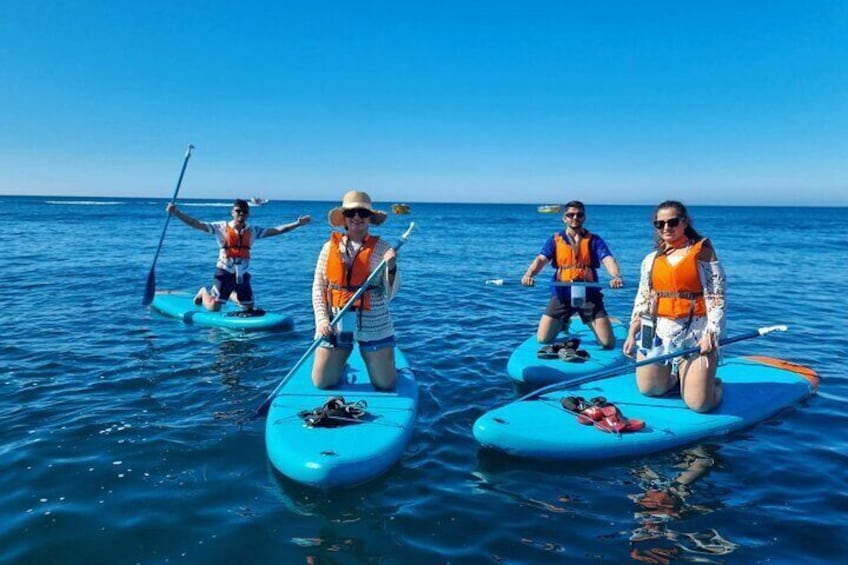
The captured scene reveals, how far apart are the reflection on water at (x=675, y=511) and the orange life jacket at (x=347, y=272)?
3.29m

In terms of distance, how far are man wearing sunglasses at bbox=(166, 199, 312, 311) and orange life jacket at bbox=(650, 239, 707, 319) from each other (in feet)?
20.4

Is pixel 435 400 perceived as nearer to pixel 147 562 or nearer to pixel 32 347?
pixel 147 562

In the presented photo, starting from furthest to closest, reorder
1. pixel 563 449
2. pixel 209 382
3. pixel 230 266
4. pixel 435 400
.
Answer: pixel 230 266 < pixel 209 382 < pixel 435 400 < pixel 563 449

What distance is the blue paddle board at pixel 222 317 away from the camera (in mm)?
9905

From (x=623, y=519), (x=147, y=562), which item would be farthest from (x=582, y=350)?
(x=147, y=562)

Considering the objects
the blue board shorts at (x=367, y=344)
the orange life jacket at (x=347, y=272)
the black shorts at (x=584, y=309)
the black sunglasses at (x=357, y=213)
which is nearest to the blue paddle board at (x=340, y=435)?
the blue board shorts at (x=367, y=344)

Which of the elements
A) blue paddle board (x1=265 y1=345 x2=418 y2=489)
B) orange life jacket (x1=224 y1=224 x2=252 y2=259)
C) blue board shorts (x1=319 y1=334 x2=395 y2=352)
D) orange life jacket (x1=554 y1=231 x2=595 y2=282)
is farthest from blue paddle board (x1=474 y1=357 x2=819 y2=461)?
orange life jacket (x1=224 y1=224 x2=252 y2=259)

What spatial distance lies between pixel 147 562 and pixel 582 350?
5.81 metres

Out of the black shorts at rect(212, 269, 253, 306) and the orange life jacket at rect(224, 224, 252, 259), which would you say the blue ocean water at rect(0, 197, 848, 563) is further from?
the orange life jacket at rect(224, 224, 252, 259)

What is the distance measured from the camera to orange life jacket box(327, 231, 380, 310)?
19.8ft

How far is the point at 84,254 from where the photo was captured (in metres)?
22.8

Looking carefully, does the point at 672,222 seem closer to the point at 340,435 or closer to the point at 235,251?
the point at 340,435

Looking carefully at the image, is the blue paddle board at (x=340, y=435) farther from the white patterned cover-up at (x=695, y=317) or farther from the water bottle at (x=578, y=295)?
the water bottle at (x=578, y=295)

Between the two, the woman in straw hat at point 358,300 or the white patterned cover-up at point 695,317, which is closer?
the white patterned cover-up at point 695,317
